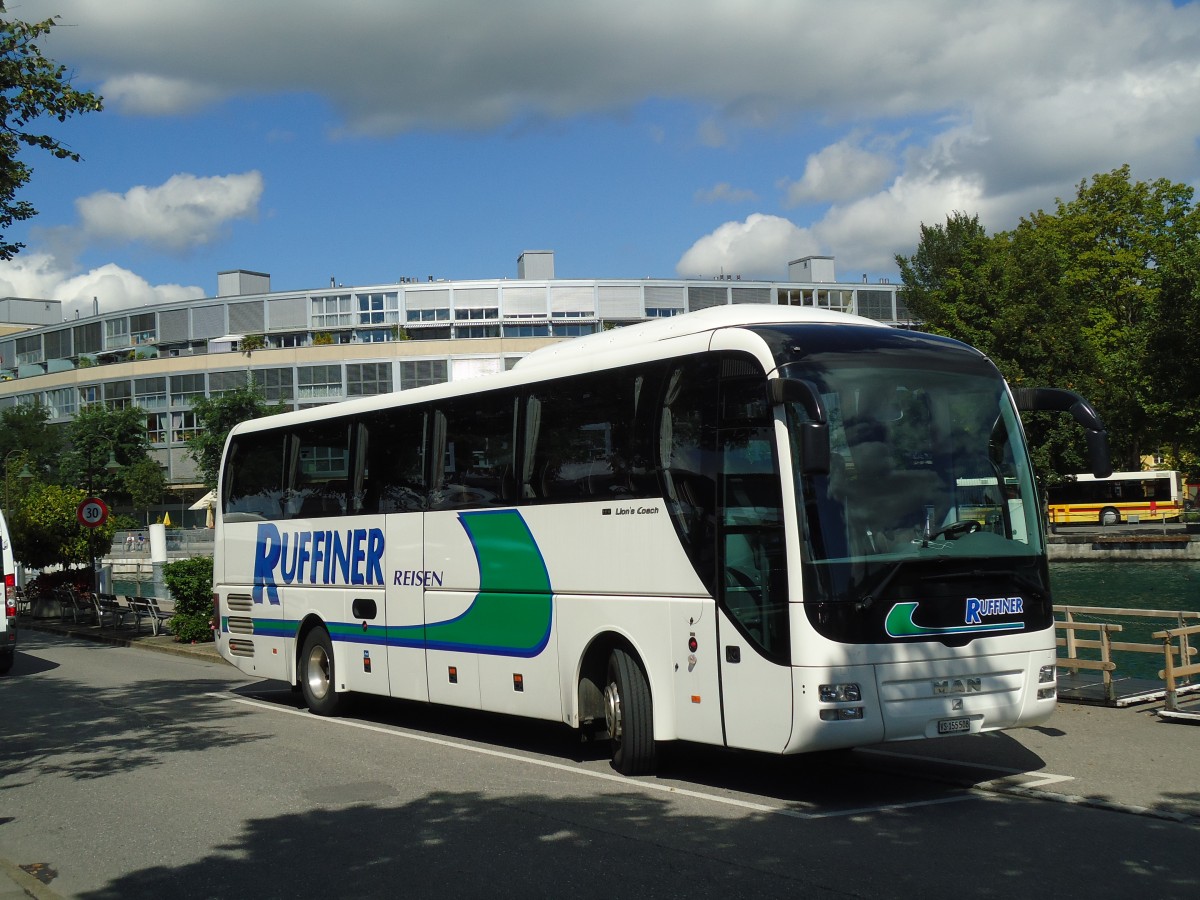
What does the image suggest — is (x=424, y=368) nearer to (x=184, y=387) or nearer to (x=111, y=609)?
(x=184, y=387)

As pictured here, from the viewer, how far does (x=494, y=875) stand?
23.0 feet

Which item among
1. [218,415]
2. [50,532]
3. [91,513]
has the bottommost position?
[50,532]

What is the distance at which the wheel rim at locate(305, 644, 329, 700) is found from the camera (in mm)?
15078

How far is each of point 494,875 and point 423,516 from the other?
637 cm

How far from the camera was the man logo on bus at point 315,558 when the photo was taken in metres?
14.0

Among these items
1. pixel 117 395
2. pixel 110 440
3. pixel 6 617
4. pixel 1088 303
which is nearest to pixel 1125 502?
pixel 1088 303

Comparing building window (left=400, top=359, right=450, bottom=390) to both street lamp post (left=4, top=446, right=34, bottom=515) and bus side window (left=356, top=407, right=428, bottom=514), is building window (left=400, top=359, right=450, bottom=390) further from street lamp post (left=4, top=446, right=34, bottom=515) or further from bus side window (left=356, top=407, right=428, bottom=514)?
bus side window (left=356, top=407, right=428, bottom=514)

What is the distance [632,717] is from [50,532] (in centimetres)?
3058

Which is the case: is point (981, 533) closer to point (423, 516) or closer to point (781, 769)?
point (781, 769)

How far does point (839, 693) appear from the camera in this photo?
8.45 meters

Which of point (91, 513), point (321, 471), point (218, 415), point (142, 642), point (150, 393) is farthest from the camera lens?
point (150, 393)

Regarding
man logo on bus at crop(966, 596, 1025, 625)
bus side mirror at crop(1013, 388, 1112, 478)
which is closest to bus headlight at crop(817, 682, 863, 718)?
man logo on bus at crop(966, 596, 1025, 625)

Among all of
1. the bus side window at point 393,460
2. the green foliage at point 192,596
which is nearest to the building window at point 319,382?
the green foliage at point 192,596

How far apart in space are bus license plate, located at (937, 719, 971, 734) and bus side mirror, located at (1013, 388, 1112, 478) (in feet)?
6.82
